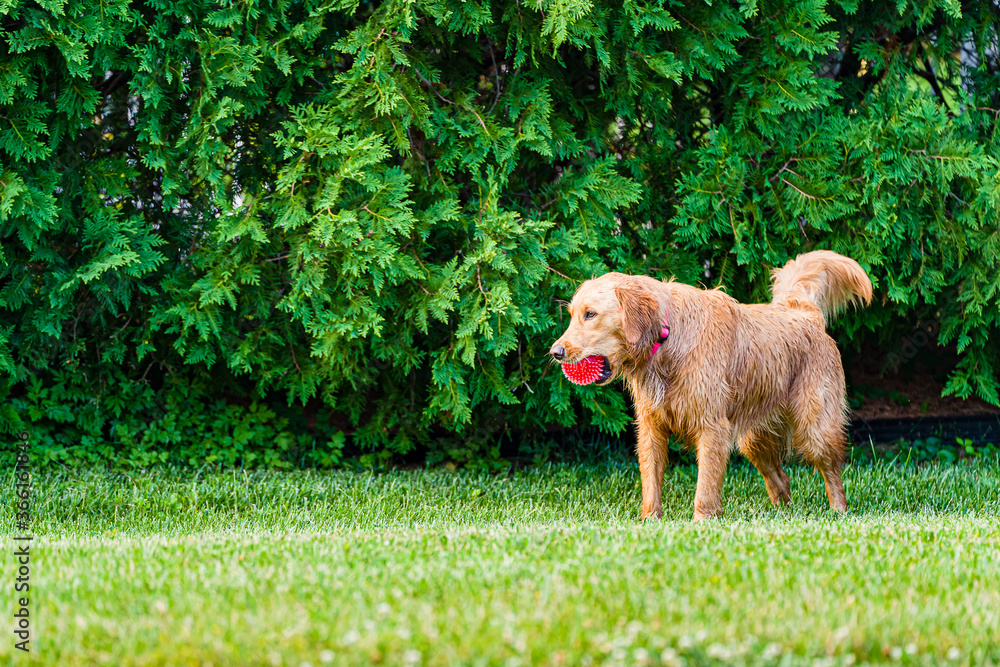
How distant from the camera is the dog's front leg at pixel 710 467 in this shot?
5.36m

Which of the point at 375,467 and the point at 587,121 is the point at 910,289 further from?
the point at 375,467

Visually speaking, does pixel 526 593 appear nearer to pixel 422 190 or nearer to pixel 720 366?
pixel 720 366

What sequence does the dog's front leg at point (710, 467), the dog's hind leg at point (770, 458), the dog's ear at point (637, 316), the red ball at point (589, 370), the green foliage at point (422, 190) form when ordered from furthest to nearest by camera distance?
1. the green foliage at point (422, 190)
2. the dog's hind leg at point (770, 458)
3. the dog's front leg at point (710, 467)
4. the red ball at point (589, 370)
5. the dog's ear at point (637, 316)

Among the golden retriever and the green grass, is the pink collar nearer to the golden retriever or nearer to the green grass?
the golden retriever

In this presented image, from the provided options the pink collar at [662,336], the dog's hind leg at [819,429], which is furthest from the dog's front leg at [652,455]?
the dog's hind leg at [819,429]

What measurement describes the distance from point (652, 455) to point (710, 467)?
38 cm

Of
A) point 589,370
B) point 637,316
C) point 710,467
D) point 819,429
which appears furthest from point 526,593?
point 819,429

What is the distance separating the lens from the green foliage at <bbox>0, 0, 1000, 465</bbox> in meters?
6.53

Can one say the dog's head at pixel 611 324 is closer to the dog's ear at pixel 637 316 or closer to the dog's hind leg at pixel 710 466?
the dog's ear at pixel 637 316

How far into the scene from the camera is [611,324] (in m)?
5.14

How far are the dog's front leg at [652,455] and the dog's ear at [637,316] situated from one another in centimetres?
53

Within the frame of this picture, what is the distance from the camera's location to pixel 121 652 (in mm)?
2873

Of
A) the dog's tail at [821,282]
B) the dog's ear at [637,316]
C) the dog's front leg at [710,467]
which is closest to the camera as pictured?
the dog's ear at [637,316]

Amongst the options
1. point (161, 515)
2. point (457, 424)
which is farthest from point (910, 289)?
point (161, 515)
